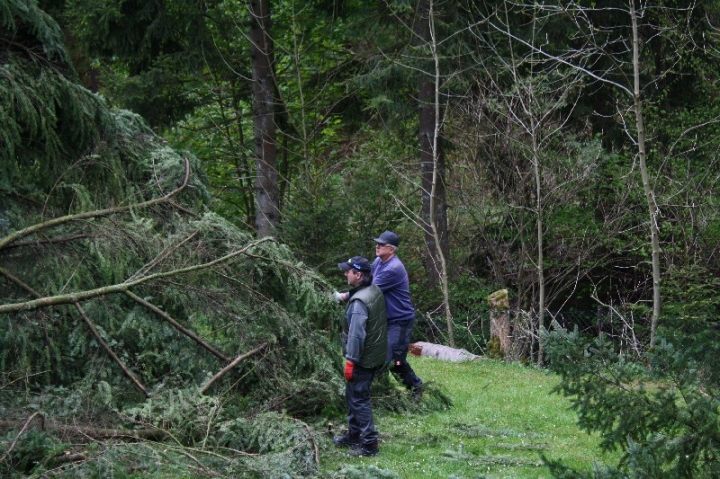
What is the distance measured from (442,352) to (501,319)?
1272mm

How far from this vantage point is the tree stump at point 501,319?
15.6 metres

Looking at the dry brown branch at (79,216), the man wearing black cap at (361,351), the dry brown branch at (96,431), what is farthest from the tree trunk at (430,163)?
the dry brown branch at (96,431)

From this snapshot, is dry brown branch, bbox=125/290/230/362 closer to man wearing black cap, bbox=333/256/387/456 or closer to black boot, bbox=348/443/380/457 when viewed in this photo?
man wearing black cap, bbox=333/256/387/456

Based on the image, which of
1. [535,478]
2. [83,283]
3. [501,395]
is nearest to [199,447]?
[83,283]

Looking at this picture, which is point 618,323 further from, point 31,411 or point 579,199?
point 31,411

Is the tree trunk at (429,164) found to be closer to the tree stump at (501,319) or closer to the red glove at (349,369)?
the tree stump at (501,319)

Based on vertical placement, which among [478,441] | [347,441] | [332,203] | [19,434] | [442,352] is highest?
[19,434]

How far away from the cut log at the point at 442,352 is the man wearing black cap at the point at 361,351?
684cm

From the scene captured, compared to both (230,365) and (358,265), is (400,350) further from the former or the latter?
(230,365)

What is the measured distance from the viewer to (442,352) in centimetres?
1542

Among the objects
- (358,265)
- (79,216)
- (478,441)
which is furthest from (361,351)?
(79,216)

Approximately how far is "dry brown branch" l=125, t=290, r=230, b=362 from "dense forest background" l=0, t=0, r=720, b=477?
4cm

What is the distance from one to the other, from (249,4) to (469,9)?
4.60m

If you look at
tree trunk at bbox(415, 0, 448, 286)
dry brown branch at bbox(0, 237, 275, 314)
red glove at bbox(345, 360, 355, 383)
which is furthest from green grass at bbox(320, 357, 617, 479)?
tree trunk at bbox(415, 0, 448, 286)
